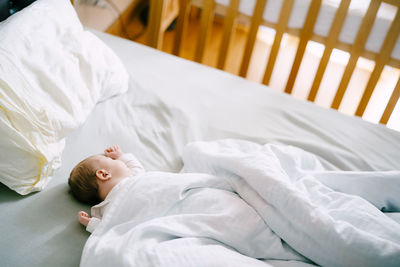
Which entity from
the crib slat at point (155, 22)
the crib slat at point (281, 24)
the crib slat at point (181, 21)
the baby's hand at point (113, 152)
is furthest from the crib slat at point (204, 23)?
the baby's hand at point (113, 152)

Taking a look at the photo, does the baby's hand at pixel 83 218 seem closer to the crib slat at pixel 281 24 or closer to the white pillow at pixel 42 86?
the white pillow at pixel 42 86

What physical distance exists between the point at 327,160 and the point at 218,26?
1.94m

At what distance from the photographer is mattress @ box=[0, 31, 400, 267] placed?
2.54 feet

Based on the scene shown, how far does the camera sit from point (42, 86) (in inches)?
35.7

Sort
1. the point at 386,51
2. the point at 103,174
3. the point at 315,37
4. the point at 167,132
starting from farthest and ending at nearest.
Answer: the point at 315,37, the point at 386,51, the point at 167,132, the point at 103,174

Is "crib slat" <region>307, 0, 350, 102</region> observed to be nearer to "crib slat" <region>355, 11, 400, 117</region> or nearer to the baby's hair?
"crib slat" <region>355, 11, 400, 117</region>

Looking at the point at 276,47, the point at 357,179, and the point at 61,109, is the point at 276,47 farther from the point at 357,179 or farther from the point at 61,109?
the point at 61,109

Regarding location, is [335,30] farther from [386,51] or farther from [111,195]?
[111,195]

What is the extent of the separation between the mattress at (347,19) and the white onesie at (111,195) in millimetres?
1025

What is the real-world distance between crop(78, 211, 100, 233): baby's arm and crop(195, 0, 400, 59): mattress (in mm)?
1228

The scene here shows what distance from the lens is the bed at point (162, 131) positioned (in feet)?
2.54

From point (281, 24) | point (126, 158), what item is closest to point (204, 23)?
point (281, 24)

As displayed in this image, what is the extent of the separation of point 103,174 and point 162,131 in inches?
11.4

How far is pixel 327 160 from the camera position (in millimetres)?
1086
